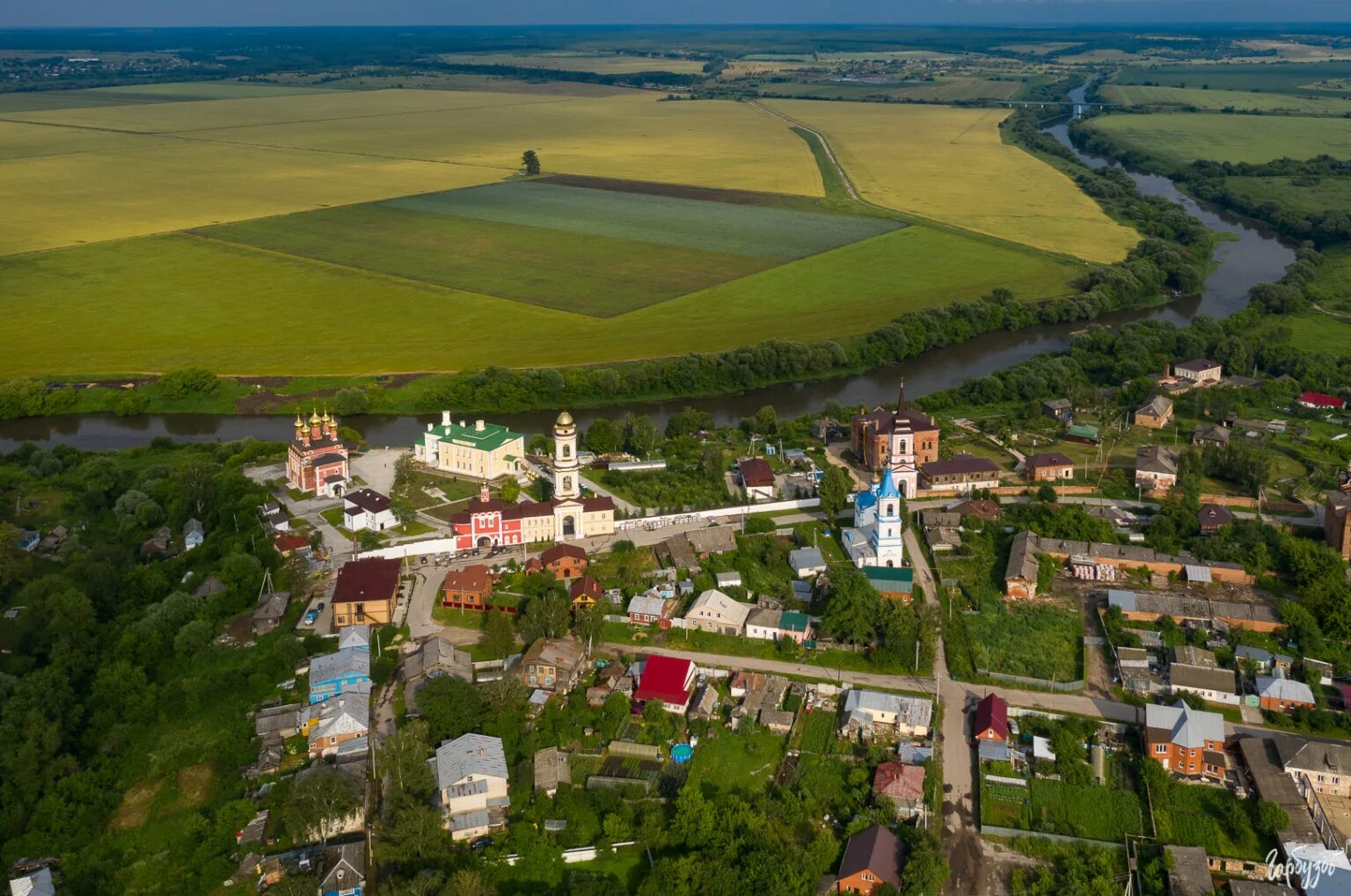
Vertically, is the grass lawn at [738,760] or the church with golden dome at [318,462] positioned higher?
the church with golden dome at [318,462]

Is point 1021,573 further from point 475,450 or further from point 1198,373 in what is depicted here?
point 1198,373

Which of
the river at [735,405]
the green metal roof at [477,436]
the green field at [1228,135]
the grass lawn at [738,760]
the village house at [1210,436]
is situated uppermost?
the green field at [1228,135]

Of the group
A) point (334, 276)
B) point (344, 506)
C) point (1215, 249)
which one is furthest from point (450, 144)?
point (344, 506)

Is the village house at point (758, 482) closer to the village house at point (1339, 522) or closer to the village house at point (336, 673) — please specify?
the village house at point (336, 673)

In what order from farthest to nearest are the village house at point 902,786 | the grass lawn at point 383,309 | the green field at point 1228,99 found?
the green field at point 1228,99, the grass lawn at point 383,309, the village house at point 902,786

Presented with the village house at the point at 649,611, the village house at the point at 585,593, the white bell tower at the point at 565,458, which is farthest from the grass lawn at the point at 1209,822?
the white bell tower at the point at 565,458

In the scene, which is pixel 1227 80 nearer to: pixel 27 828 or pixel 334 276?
pixel 334 276

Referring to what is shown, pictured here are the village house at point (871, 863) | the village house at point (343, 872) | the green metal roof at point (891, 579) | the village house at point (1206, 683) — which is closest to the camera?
the village house at point (871, 863)

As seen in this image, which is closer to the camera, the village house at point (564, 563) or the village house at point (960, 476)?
the village house at point (564, 563)
